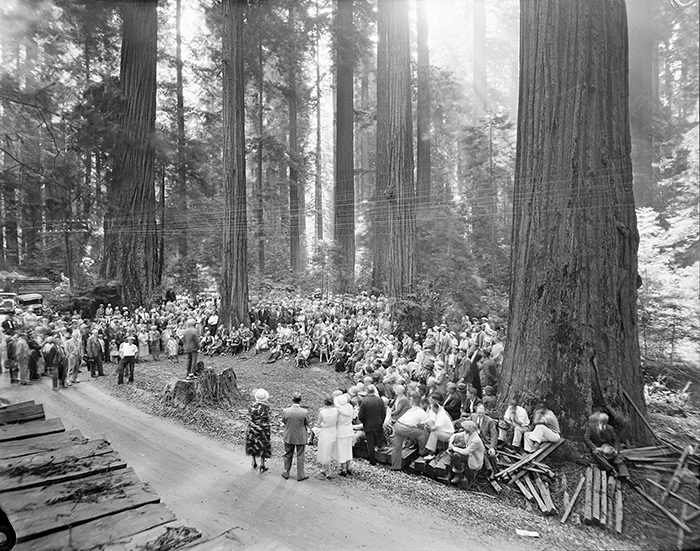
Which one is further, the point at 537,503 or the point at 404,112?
the point at 404,112

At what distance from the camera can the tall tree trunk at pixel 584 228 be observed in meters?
6.84

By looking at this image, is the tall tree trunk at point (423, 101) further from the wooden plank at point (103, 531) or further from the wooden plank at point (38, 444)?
the wooden plank at point (103, 531)

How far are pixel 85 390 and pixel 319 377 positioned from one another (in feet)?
22.2

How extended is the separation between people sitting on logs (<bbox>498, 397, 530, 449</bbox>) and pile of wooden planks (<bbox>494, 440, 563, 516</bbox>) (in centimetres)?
24

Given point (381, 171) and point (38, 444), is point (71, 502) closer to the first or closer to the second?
point (38, 444)

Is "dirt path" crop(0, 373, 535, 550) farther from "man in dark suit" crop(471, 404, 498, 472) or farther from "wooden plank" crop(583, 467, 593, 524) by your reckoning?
"man in dark suit" crop(471, 404, 498, 472)

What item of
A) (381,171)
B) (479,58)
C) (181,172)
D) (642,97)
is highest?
(479,58)

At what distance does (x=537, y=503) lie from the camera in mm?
6156

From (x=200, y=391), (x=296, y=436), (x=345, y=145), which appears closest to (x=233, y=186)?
(x=345, y=145)

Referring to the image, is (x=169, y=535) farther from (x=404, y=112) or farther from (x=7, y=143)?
(x=404, y=112)

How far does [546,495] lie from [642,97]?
378 inches

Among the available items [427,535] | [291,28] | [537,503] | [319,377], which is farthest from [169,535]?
[291,28]

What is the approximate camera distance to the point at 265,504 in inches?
257

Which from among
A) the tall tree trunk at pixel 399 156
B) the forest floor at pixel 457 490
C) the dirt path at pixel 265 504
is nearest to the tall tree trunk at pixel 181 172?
the tall tree trunk at pixel 399 156
